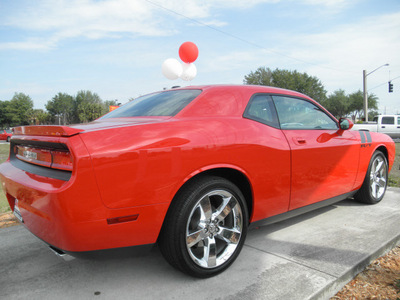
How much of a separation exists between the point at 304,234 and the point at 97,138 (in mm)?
2223

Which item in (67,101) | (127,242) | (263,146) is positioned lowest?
(127,242)

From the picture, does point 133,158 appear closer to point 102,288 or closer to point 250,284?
point 102,288

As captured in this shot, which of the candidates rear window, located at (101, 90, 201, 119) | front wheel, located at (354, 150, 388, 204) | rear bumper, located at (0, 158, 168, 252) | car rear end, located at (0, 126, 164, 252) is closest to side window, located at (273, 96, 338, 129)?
rear window, located at (101, 90, 201, 119)

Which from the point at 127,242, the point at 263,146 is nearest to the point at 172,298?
the point at 127,242

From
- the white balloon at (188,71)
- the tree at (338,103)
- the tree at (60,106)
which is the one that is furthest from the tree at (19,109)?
the white balloon at (188,71)

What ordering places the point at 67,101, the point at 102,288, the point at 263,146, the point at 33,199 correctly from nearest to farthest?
the point at 33,199, the point at 102,288, the point at 263,146, the point at 67,101

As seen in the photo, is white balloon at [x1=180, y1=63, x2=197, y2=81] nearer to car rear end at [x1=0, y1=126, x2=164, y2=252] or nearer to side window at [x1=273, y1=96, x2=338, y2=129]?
side window at [x1=273, y1=96, x2=338, y2=129]

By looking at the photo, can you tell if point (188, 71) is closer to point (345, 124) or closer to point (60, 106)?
point (345, 124)

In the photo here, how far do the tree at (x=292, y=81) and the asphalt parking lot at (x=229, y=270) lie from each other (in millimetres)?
50390

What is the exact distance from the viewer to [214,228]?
7.22 ft

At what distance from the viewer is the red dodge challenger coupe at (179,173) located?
67.4 inches

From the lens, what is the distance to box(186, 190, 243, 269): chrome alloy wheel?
2096 mm

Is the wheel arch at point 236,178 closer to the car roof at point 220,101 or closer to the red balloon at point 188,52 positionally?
the car roof at point 220,101

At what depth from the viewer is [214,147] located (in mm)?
2104
